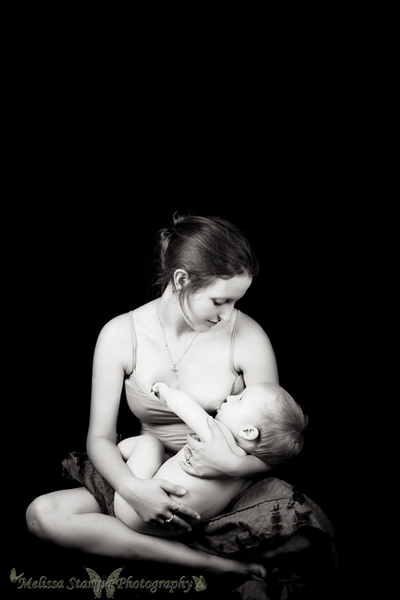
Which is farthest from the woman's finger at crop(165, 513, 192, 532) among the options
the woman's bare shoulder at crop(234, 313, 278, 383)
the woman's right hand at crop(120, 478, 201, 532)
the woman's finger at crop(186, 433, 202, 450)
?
the woman's bare shoulder at crop(234, 313, 278, 383)

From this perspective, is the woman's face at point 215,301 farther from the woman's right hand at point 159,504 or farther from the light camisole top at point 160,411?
the woman's right hand at point 159,504

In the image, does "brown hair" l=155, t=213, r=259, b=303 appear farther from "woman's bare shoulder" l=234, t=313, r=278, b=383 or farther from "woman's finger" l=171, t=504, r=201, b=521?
"woman's finger" l=171, t=504, r=201, b=521

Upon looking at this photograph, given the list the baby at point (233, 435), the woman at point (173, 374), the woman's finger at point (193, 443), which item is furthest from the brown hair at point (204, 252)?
the woman's finger at point (193, 443)

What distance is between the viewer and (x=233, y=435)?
2816 mm

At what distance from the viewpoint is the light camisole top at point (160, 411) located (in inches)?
120

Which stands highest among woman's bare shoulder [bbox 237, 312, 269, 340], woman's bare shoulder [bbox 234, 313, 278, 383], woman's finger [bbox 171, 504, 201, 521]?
woman's bare shoulder [bbox 237, 312, 269, 340]

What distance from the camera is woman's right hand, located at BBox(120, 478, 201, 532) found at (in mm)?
2689

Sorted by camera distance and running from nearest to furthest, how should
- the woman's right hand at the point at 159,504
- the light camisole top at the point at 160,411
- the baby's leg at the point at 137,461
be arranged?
the woman's right hand at the point at 159,504 → the baby's leg at the point at 137,461 → the light camisole top at the point at 160,411

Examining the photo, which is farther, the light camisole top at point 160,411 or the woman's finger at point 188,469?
the light camisole top at point 160,411

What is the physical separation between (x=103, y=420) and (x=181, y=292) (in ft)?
1.91

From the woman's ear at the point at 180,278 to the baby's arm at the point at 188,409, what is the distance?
0.36 m

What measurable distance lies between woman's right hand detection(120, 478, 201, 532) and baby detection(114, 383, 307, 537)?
0.04 metres

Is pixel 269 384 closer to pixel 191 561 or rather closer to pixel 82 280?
pixel 191 561

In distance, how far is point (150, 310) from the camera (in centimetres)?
319
